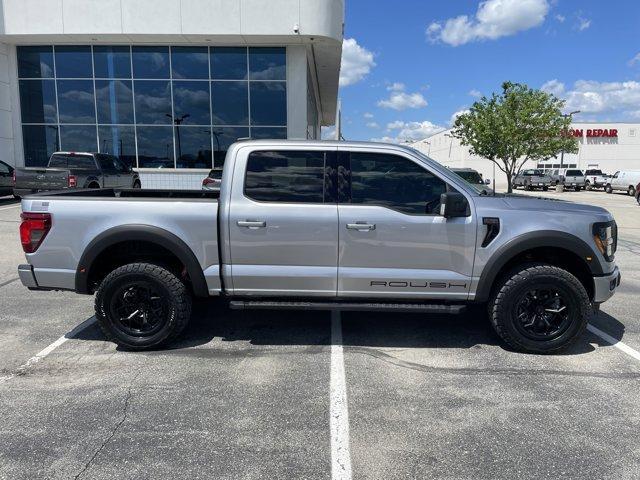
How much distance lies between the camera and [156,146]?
1972 centimetres

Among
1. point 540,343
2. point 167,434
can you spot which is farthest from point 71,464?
point 540,343

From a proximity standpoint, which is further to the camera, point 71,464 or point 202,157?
point 202,157

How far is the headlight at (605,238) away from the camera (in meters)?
4.29

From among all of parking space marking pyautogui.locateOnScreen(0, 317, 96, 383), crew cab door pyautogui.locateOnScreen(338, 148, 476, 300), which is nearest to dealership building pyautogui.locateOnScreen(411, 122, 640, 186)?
crew cab door pyautogui.locateOnScreen(338, 148, 476, 300)

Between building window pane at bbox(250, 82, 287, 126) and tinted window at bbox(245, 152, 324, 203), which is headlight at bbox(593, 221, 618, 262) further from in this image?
building window pane at bbox(250, 82, 287, 126)

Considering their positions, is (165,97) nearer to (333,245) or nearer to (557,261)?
(333,245)

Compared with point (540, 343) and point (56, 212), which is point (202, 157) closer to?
point (56, 212)

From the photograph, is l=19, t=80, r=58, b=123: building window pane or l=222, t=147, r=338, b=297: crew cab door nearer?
l=222, t=147, r=338, b=297: crew cab door

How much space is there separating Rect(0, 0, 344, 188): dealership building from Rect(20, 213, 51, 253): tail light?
15.4 meters

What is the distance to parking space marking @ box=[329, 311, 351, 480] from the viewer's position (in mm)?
2785

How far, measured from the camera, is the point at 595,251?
4.27 meters

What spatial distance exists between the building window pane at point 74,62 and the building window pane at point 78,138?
81.8 inches

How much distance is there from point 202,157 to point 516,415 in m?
18.0

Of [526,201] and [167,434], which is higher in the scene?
[526,201]
